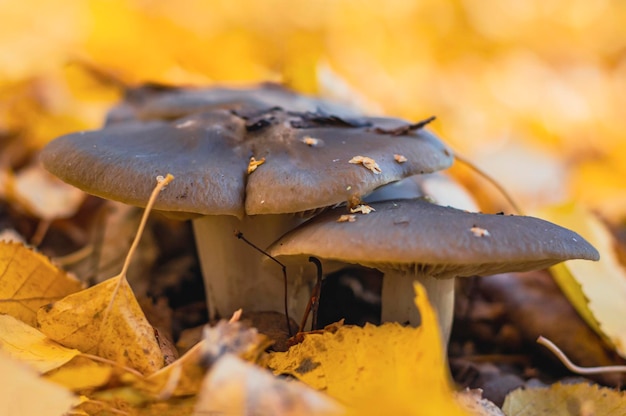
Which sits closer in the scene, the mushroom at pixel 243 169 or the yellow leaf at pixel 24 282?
the mushroom at pixel 243 169

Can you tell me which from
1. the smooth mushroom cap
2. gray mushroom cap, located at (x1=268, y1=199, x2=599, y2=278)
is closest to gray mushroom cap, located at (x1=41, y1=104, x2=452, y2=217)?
gray mushroom cap, located at (x1=268, y1=199, x2=599, y2=278)

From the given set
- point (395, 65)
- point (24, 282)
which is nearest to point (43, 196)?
point (24, 282)

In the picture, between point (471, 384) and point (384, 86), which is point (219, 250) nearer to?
point (471, 384)

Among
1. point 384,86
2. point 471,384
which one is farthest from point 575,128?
point 471,384

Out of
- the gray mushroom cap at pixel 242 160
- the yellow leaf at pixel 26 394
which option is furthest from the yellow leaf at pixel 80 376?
the gray mushroom cap at pixel 242 160

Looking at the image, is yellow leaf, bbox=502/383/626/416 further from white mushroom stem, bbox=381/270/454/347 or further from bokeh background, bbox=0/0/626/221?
bokeh background, bbox=0/0/626/221

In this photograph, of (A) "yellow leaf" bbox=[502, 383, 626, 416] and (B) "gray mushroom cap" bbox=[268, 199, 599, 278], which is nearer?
(B) "gray mushroom cap" bbox=[268, 199, 599, 278]

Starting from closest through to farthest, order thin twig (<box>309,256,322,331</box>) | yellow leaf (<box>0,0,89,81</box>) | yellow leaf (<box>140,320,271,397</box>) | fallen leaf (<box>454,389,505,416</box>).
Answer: yellow leaf (<box>140,320,271,397</box>), fallen leaf (<box>454,389,505,416</box>), thin twig (<box>309,256,322,331</box>), yellow leaf (<box>0,0,89,81</box>)

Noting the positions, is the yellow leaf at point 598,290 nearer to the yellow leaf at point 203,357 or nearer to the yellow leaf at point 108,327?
the yellow leaf at point 203,357
